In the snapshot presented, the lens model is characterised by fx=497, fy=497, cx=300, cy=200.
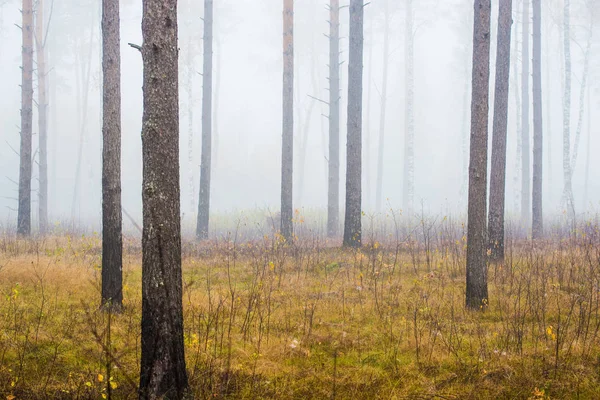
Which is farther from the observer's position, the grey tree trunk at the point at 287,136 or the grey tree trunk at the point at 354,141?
the grey tree trunk at the point at 287,136

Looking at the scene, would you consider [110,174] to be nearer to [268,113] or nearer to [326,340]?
[326,340]

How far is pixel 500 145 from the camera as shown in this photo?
11023mm

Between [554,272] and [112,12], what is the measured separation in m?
8.54

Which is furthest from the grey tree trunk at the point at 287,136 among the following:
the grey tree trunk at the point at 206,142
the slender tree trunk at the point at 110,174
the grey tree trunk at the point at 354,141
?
the slender tree trunk at the point at 110,174

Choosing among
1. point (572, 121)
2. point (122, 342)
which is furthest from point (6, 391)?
point (572, 121)

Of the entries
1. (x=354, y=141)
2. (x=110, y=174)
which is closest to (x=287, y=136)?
(x=354, y=141)

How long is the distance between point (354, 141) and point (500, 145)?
400cm

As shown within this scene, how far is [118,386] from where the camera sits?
4.55 m

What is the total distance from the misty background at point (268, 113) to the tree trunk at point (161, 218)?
23.6m

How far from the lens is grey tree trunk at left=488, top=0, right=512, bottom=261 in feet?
34.7

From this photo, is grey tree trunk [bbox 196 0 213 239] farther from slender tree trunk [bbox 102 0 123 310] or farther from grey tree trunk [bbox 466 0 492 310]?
grey tree trunk [bbox 466 0 492 310]

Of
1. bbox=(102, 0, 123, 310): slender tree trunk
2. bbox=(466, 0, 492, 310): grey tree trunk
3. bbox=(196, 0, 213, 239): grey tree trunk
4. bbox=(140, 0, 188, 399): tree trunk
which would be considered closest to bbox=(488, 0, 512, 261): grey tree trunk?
bbox=(466, 0, 492, 310): grey tree trunk

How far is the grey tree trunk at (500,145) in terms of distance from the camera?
10.6 m

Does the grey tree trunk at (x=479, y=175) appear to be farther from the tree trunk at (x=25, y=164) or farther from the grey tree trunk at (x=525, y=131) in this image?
the grey tree trunk at (x=525, y=131)
